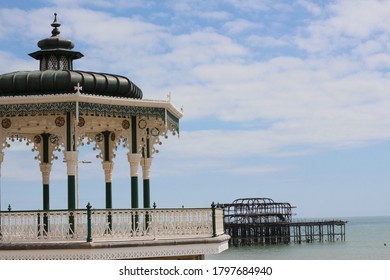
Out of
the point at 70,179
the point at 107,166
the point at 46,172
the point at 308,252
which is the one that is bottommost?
the point at 308,252

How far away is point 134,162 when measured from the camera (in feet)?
57.1

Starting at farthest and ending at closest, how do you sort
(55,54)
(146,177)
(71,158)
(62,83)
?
(146,177) < (55,54) < (62,83) < (71,158)

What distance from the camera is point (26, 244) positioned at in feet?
49.9

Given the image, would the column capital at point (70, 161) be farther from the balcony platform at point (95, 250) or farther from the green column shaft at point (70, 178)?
the balcony platform at point (95, 250)

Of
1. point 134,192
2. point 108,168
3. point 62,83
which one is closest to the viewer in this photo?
point 62,83

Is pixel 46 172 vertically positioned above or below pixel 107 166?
below

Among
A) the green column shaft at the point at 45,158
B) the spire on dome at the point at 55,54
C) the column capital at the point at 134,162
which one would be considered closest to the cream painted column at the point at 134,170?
the column capital at the point at 134,162

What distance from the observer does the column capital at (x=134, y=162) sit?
17391 millimetres

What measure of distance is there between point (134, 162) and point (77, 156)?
4.98ft

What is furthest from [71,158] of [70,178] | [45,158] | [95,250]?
[45,158]

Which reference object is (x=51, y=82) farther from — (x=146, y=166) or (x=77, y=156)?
(x=146, y=166)

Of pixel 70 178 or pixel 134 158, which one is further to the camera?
pixel 134 158

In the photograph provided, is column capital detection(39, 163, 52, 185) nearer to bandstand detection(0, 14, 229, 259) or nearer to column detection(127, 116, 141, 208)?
bandstand detection(0, 14, 229, 259)
